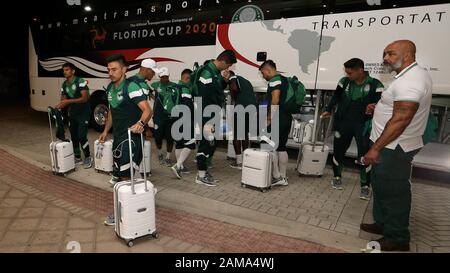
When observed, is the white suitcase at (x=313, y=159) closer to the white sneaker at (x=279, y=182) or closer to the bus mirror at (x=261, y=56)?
the white sneaker at (x=279, y=182)

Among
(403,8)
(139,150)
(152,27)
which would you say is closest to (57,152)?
(139,150)

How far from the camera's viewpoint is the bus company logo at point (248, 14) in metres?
6.08

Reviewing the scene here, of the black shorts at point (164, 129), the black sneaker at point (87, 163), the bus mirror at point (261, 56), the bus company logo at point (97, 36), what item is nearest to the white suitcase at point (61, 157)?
the black sneaker at point (87, 163)

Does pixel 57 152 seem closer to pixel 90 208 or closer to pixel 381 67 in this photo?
pixel 90 208

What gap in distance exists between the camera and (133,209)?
2992 mm

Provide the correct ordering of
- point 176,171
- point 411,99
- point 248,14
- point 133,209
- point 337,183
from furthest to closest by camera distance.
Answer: point 248,14 < point 176,171 < point 337,183 < point 133,209 < point 411,99

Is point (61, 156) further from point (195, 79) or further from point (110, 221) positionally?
point (195, 79)

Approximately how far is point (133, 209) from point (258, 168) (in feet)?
6.94

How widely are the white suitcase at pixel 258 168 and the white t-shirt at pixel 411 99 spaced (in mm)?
1799

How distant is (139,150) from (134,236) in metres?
0.93

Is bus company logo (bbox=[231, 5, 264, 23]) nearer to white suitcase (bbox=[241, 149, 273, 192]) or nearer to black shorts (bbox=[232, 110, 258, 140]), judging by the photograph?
black shorts (bbox=[232, 110, 258, 140])

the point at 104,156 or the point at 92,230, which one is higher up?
the point at 104,156

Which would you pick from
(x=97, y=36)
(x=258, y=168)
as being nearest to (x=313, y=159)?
(x=258, y=168)

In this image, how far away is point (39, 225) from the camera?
137 inches
